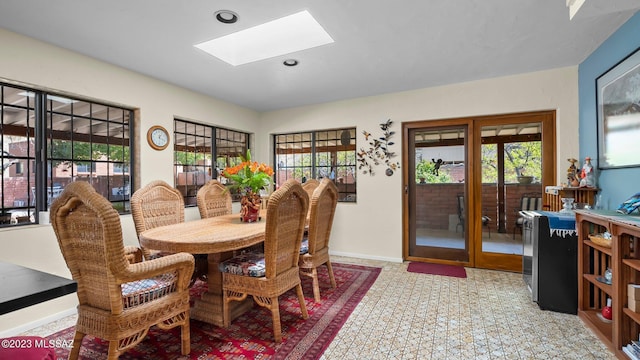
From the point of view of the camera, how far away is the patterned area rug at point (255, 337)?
1927 millimetres

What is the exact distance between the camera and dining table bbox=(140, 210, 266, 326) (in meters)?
1.91

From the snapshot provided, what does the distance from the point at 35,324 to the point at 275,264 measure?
212cm

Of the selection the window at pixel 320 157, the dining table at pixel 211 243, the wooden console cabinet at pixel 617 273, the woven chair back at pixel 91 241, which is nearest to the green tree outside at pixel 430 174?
the window at pixel 320 157

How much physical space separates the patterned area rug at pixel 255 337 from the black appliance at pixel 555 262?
63.8 inches

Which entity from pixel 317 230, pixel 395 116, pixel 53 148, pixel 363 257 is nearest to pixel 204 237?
pixel 317 230

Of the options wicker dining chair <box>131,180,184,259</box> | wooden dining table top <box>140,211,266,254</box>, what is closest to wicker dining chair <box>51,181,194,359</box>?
wooden dining table top <box>140,211,266,254</box>

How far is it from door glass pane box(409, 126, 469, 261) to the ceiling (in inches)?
31.0

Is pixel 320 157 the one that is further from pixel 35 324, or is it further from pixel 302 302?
pixel 35 324

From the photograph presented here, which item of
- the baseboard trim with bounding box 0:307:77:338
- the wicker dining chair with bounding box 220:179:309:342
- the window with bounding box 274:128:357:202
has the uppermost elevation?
the window with bounding box 274:128:357:202

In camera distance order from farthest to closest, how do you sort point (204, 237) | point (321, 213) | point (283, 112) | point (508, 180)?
point (283, 112), point (508, 180), point (321, 213), point (204, 237)

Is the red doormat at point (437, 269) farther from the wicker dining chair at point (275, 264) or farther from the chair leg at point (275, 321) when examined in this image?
the chair leg at point (275, 321)

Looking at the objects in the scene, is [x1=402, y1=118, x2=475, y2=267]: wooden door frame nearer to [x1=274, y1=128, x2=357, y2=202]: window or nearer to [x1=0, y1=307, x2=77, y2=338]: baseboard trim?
[x1=274, y1=128, x2=357, y2=202]: window

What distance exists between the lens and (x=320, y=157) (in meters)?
4.72

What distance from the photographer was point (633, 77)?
213 centimetres
